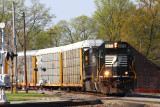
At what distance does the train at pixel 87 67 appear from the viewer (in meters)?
27.0

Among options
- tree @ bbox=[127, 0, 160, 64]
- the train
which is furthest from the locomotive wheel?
tree @ bbox=[127, 0, 160, 64]

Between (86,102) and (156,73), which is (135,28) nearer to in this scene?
(156,73)

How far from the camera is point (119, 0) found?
223 feet

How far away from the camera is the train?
88.5 feet

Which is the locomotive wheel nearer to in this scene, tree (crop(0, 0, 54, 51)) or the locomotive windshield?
the locomotive windshield

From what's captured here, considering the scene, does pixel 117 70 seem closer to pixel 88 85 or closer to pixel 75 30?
pixel 88 85

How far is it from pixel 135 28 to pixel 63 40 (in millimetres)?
46573

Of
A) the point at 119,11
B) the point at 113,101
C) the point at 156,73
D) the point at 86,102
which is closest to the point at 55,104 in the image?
the point at 86,102

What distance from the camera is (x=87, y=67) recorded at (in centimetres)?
3061

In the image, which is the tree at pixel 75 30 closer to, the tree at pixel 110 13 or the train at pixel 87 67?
the tree at pixel 110 13

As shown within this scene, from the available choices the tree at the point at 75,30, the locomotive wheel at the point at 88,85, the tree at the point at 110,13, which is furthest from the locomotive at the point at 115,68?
the tree at the point at 75,30

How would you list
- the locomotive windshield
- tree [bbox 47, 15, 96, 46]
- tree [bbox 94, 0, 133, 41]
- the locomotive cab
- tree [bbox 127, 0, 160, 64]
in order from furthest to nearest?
1. tree [bbox 47, 15, 96, 46]
2. tree [bbox 94, 0, 133, 41]
3. tree [bbox 127, 0, 160, 64]
4. the locomotive windshield
5. the locomotive cab

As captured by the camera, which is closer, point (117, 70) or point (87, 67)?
point (117, 70)

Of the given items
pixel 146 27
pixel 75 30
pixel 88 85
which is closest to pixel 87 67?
pixel 88 85
